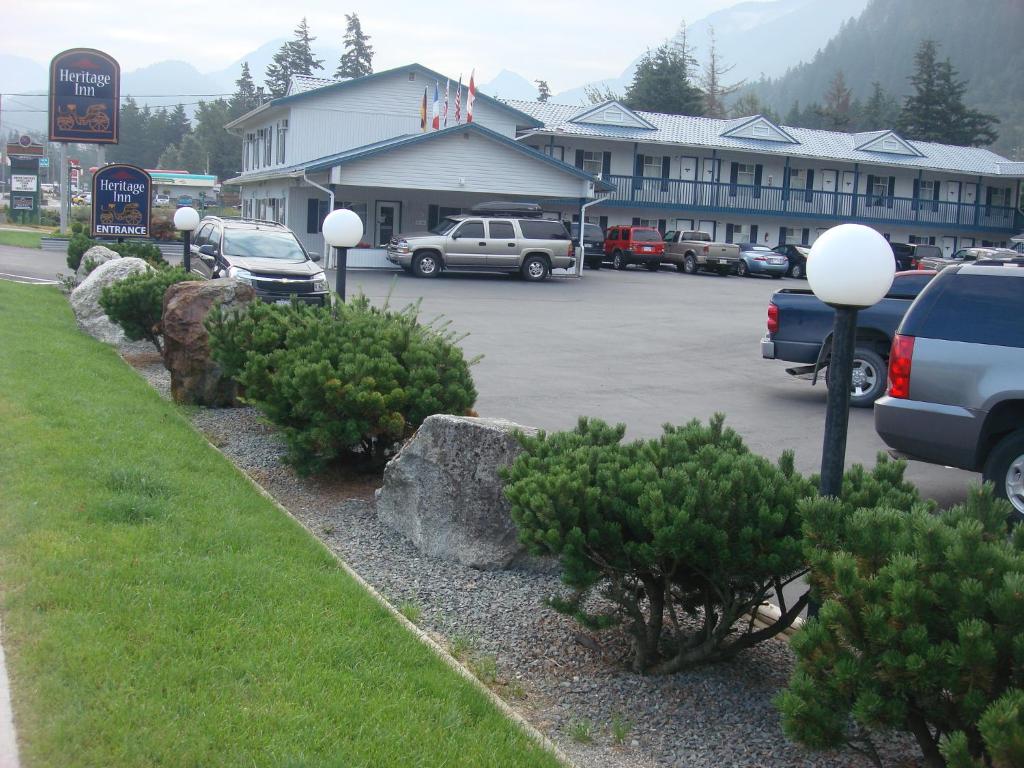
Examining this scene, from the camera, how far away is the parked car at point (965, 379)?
310 inches

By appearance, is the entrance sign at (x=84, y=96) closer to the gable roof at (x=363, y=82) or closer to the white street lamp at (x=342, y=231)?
the gable roof at (x=363, y=82)

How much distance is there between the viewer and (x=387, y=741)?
3945 millimetres

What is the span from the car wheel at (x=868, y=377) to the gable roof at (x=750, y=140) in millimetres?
33572

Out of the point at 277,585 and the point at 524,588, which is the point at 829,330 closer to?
the point at 524,588

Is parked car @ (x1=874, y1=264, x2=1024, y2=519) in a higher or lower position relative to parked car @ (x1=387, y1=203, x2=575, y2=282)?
lower

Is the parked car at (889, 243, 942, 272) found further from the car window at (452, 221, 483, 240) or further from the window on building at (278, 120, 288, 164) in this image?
the window on building at (278, 120, 288, 164)

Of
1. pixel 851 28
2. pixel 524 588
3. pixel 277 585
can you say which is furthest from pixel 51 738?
pixel 851 28

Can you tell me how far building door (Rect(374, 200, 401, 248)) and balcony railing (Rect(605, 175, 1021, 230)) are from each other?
1017 cm

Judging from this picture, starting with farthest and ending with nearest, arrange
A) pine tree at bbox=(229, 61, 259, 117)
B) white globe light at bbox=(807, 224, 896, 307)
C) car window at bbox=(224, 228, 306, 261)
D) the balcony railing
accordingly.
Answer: pine tree at bbox=(229, 61, 259, 117)
the balcony railing
car window at bbox=(224, 228, 306, 261)
white globe light at bbox=(807, 224, 896, 307)

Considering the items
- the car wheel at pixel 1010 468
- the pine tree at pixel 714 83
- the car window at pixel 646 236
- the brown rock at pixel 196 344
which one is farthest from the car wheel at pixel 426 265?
the pine tree at pixel 714 83

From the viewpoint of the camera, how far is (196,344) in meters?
11.2

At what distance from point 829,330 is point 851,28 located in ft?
559

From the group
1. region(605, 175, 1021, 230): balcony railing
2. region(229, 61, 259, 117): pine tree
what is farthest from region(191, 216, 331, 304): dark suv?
→ region(229, 61, 259, 117): pine tree

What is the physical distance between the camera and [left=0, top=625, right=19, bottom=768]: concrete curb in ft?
12.3
